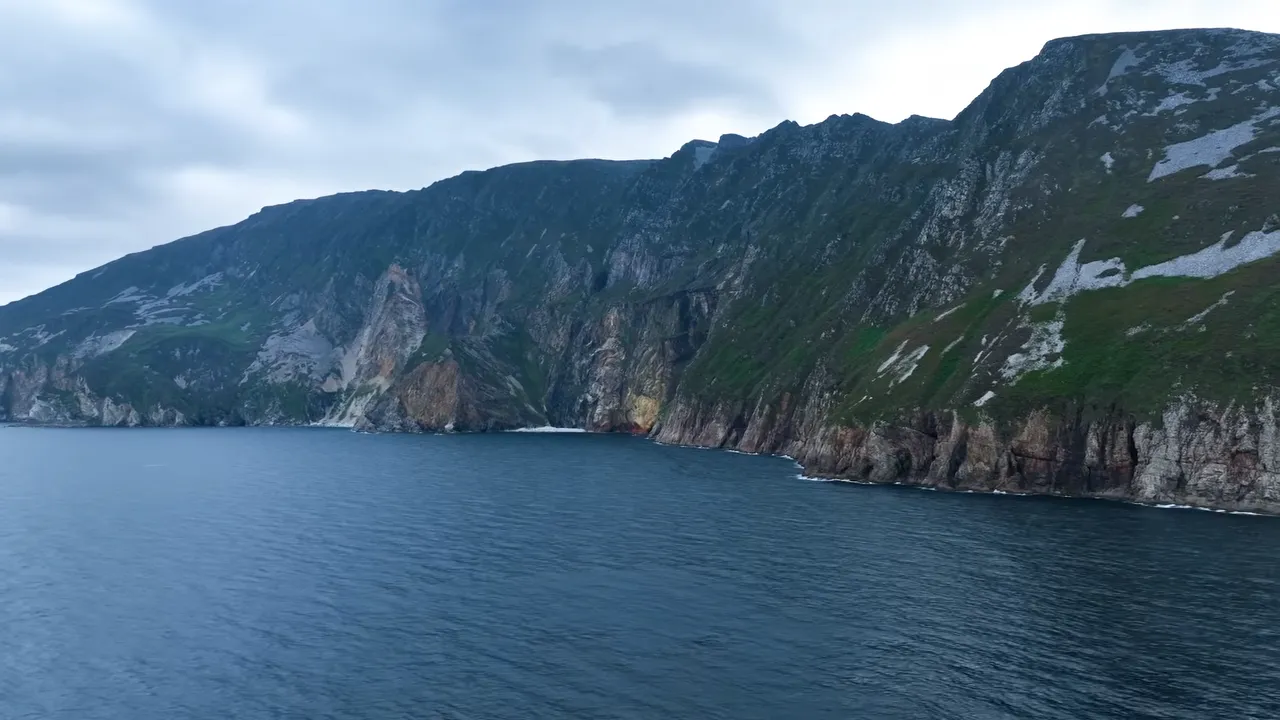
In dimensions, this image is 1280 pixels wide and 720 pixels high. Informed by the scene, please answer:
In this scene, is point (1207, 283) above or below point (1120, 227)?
below

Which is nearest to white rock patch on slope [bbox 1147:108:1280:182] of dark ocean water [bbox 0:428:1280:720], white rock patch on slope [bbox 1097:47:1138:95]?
white rock patch on slope [bbox 1097:47:1138:95]

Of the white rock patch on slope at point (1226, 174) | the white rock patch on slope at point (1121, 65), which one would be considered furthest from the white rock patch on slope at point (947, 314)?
the white rock patch on slope at point (1121, 65)

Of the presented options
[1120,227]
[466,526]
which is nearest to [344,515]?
[466,526]

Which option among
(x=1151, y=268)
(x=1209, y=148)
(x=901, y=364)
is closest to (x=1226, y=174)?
(x=1209, y=148)

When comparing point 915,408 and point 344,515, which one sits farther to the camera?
point 915,408

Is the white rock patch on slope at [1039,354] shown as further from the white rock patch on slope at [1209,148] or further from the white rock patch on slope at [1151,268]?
the white rock patch on slope at [1209,148]

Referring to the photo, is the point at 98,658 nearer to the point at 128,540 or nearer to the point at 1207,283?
the point at 128,540

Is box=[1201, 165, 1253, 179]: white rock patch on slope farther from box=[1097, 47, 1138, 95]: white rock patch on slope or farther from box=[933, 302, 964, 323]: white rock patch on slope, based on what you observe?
box=[1097, 47, 1138, 95]: white rock patch on slope
